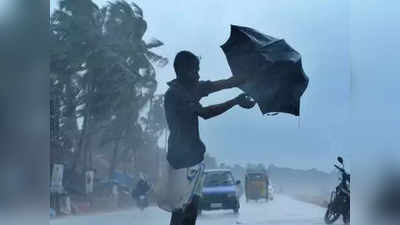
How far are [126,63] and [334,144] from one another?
1.81m

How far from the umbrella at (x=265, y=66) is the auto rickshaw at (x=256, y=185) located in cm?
50

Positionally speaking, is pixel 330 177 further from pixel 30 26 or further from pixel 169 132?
pixel 30 26

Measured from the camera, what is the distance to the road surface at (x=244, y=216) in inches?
170

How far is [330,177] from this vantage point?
4820 mm

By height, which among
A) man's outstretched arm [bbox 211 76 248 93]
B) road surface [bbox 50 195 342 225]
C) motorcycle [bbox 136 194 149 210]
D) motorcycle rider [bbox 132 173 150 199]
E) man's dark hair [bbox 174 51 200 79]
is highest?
man's dark hair [bbox 174 51 200 79]

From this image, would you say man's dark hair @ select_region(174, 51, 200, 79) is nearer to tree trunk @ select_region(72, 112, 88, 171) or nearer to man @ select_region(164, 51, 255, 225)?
man @ select_region(164, 51, 255, 225)

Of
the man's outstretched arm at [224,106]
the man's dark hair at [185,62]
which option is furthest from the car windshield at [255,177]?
the man's dark hair at [185,62]

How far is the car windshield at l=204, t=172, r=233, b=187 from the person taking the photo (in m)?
4.46

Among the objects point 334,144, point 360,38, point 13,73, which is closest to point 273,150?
point 334,144

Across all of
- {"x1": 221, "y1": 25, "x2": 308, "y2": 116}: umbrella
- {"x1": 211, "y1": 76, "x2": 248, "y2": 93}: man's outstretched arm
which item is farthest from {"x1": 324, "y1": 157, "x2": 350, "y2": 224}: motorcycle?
{"x1": 211, "y1": 76, "x2": 248, "y2": 93}: man's outstretched arm

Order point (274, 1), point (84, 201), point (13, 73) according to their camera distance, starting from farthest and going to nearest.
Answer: point (274, 1), point (84, 201), point (13, 73)

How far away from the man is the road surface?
0.49 feet

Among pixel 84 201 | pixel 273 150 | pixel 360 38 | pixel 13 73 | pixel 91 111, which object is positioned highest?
pixel 360 38

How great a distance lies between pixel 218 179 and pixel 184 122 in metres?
0.51
